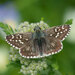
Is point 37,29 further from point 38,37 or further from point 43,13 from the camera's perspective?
point 43,13

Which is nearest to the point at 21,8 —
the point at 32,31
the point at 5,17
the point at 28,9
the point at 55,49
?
the point at 28,9

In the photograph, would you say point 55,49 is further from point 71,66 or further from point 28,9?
point 28,9

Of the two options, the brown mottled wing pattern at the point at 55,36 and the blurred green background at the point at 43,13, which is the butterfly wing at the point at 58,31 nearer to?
the brown mottled wing pattern at the point at 55,36

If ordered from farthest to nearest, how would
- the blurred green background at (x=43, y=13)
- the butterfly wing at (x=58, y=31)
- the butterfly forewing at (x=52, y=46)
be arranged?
the blurred green background at (x=43, y=13), the butterfly wing at (x=58, y=31), the butterfly forewing at (x=52, y=46)

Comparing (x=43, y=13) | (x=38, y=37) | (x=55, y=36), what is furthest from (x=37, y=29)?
(x=43, y=13)

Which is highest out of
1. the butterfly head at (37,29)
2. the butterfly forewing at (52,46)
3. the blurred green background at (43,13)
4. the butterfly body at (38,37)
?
the blurred green background at (43,13)

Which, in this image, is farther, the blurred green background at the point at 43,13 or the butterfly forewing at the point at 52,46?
the blurred green background at the point at 43,13

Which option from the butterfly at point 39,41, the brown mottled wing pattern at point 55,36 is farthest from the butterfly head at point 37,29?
the brown mottled wing pattern at point 55,36
